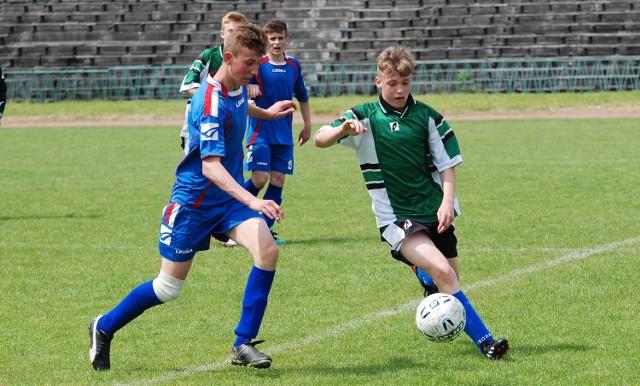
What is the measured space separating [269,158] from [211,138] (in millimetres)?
4829

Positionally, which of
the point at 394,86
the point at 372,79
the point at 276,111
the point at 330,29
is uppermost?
the point at 394,86

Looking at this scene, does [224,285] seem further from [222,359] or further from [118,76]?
[118,76]

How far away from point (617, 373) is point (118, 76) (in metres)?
28.9

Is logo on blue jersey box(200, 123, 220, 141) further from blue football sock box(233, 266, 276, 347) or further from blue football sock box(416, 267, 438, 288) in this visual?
blue football sock box(416, 267, 438, 288)

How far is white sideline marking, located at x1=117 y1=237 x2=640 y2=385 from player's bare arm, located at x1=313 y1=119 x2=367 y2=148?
46.6 inches

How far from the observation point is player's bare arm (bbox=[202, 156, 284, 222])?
16.7ft

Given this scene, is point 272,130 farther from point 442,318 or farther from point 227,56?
point 442,318

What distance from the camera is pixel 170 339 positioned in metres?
6.25

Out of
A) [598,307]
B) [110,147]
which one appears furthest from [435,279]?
[110,147]

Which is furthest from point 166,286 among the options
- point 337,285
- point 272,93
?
point 272,93

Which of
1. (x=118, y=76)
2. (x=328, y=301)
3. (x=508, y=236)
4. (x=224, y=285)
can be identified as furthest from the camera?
(x=118, y=76)

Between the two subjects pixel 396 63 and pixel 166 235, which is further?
pixel 396 63

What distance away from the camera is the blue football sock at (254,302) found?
541 cm

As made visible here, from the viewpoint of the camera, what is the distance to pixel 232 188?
5234 millimetres
